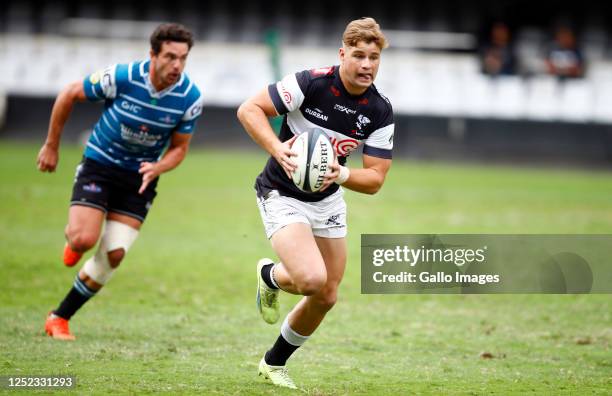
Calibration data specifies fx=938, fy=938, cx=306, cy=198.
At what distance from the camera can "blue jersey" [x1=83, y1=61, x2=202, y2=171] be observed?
8.22m

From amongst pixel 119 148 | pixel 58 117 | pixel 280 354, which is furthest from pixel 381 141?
pixel 58 117

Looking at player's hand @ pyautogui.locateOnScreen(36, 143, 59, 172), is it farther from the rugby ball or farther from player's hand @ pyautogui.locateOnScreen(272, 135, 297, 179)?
the rugby ball

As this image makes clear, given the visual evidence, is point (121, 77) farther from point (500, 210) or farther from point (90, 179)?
point (500, 210)

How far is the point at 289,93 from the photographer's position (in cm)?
662

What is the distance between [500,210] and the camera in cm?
1820

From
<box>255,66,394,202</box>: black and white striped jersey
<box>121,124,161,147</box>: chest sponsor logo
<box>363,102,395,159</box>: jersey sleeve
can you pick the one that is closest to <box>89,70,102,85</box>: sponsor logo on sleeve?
<box>121,124,161,147</box>: chest sponsor logo

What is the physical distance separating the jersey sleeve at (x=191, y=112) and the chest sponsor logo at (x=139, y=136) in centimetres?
23

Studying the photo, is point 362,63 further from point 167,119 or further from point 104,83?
point 104,83

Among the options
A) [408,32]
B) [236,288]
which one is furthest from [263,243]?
[408,32]

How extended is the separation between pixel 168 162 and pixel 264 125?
198 cm

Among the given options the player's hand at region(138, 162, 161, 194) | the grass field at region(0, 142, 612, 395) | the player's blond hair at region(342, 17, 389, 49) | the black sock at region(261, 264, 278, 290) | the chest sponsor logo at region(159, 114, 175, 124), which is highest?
the player's blond hair at region(342, 17, 389, 49)

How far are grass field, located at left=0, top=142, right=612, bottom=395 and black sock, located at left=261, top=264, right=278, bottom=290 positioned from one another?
0.71 meters

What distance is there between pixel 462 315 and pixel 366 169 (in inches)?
145

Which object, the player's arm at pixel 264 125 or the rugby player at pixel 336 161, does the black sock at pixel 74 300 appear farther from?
the player's arm at pixel 264 125
